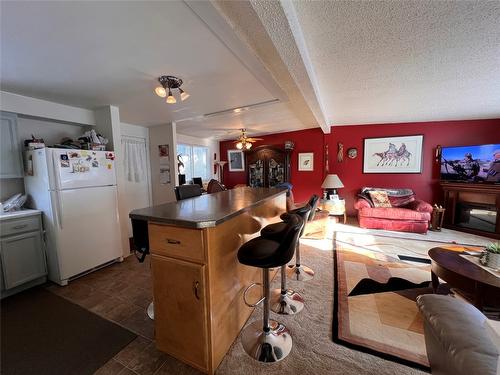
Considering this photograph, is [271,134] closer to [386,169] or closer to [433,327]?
[386,169]

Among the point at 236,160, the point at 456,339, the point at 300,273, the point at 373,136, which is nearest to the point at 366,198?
the point at 373,136

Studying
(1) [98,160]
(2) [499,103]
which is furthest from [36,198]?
(2) [499,103]

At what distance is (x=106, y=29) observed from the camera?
1383mm

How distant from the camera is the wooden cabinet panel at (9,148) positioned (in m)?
2.31

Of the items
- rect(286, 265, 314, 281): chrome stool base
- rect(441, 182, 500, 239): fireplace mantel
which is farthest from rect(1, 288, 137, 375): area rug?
rect(441, 182, 500, 239): fireplace mantel

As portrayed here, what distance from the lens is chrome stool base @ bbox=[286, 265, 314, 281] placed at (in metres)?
2.43

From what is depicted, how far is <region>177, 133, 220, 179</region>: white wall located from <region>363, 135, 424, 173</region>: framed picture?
4.20 m

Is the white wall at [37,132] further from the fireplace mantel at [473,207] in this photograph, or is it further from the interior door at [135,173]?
the fireplace mantel at [473,207]

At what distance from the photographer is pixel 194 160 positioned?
5.74 meters

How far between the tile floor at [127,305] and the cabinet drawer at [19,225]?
0.73 metres

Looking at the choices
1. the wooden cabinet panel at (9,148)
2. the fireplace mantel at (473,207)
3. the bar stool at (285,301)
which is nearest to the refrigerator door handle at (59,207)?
the wooden cabinet panel at (9,148)

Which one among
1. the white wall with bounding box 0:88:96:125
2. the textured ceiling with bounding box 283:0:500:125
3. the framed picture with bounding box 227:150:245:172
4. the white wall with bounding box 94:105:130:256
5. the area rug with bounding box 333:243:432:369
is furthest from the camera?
the framed picture with bounding box 227:150:245:172

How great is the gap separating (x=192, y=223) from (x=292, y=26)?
4.67 ft

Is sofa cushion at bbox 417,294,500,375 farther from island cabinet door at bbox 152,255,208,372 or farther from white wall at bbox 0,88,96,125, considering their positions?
white wall at bbox 0,88,96,125
